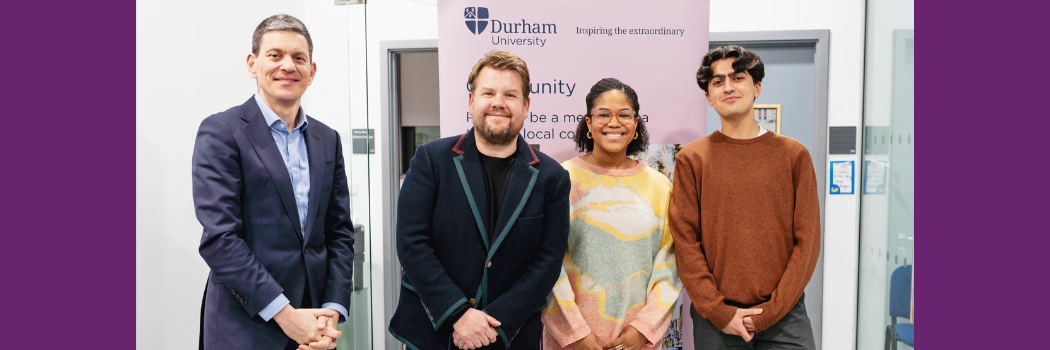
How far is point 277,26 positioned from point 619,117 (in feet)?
3.79

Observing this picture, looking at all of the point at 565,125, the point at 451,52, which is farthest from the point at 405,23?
the point at 565,125

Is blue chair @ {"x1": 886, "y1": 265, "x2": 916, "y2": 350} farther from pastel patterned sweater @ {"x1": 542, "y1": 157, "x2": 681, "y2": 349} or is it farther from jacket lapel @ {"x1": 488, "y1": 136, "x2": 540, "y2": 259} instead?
jacket lapel @ {"x1": 488, "y1": 136, "x2": 540, "y2": 259}

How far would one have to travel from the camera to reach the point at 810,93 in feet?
11.5

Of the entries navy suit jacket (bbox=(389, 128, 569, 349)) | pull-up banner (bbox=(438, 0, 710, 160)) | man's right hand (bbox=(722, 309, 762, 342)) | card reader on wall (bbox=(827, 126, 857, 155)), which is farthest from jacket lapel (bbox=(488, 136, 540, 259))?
card reader on wall (bbox=(827, 126, 857, 155))

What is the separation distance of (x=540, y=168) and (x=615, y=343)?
66 cm

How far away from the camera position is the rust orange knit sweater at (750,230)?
211 centimetres

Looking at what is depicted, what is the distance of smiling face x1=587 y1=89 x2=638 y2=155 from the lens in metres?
2.27

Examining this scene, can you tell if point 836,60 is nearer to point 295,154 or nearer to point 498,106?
point 498,106

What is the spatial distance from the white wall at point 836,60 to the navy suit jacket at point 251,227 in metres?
2.45

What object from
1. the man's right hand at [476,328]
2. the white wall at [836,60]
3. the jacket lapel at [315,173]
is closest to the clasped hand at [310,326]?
the jacket lapel at [315,173]

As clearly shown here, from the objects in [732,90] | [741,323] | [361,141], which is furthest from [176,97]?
[741,323]

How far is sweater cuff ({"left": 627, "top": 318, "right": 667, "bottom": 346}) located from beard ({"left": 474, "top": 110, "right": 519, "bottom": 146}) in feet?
2.50

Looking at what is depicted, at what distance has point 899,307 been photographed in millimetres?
2309

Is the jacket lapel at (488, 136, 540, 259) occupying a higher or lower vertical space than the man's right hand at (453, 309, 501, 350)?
higher
